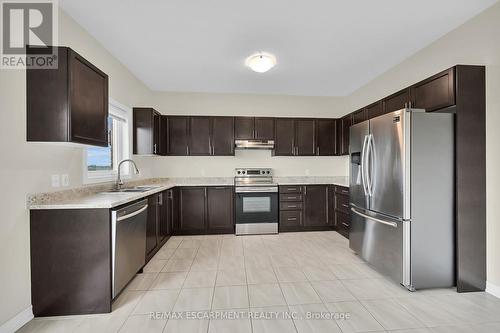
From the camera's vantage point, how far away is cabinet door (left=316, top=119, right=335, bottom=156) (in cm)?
474

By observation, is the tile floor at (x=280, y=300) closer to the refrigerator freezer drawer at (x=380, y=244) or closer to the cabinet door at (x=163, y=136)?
the refrigerator freezer drawer at (x=380, y=244)

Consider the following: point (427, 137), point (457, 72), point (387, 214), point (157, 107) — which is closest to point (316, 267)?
point (387, 214)

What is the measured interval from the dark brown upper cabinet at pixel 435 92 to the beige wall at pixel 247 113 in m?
2.44

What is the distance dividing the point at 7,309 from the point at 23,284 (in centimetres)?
18

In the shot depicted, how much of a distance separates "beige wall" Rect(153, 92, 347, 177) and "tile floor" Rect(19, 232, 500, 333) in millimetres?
1934

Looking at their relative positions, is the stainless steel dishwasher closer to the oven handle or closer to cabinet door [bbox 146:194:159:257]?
cabinet door [bbox 146:194:159:257]

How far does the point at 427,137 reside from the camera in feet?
7.58

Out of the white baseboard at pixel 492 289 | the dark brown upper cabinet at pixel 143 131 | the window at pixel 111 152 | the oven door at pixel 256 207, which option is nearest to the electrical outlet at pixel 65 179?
the window at pixel 111 152

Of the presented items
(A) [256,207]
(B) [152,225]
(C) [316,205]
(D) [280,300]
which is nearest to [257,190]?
(A) [256,207]

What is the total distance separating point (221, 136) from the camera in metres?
4.53

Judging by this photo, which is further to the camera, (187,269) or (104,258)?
(187,269)

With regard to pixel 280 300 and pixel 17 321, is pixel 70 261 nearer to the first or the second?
pixel 17 321

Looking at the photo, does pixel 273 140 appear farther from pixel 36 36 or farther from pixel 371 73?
pixel 36 36

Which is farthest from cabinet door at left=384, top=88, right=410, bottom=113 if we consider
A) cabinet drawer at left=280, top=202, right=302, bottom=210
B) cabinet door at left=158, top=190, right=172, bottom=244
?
cabinet door at left=158, top=190, right=172, bottom=244
